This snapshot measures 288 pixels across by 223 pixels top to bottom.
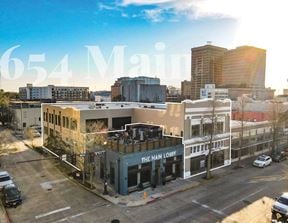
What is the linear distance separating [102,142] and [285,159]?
31139 millimetres

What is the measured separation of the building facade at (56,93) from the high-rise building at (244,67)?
102604 millimetres

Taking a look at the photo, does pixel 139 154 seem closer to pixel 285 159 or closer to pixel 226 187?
pixel 226 187

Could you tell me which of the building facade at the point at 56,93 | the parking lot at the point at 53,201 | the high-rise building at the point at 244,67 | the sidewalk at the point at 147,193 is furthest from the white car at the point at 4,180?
the high-rise building at the point at 244,67

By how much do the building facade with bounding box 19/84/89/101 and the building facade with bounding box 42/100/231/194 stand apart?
435 feet

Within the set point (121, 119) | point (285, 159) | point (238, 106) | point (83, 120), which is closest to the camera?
point (83, 120)

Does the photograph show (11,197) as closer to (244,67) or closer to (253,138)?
(253,138)

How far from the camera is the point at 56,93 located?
170625 millimetres

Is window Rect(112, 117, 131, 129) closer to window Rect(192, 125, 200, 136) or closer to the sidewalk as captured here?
the sidewalk

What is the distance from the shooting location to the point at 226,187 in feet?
98.7

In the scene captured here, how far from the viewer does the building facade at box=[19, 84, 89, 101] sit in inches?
6703

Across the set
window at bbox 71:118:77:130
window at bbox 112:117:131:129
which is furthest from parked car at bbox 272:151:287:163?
window at bbox 71:118:77:130

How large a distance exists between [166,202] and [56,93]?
15809 centimetres

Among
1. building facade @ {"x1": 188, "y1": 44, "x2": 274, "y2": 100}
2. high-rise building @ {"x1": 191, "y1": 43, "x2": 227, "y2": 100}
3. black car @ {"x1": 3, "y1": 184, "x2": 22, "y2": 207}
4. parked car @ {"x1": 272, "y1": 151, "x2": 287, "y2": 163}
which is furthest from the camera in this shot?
high-rise building @ {"x1": 191, "y1": 43, "x2": 227, "y2": 100}

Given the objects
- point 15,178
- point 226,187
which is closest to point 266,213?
point 226,187
